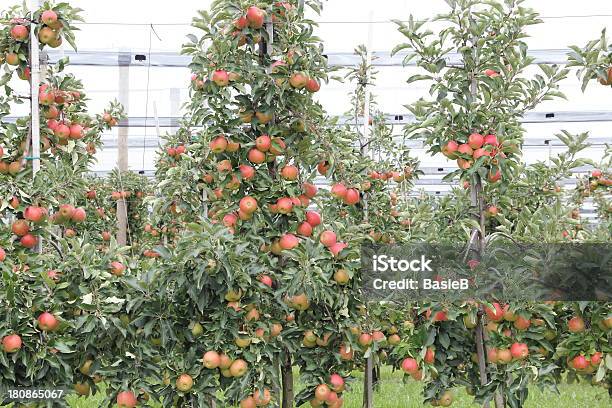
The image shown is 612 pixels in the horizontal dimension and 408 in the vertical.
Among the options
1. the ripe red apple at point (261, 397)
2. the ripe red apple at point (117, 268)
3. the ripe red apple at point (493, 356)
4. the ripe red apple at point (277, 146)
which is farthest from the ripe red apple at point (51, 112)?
the ripe red apple at point (493, 356)

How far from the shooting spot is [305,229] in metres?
3.77

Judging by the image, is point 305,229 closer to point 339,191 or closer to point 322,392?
point 339,191

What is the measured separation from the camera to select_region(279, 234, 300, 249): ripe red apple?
3650 mm

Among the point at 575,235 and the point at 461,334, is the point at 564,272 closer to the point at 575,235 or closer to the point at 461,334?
the point at 575,235

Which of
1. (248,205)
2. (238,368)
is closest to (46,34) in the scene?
(248,205)

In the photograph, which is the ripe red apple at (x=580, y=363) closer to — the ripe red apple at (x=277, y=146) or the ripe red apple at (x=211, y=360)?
the ripe red apple at (x=211, y=360)

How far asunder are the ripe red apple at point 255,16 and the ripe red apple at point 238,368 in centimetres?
171

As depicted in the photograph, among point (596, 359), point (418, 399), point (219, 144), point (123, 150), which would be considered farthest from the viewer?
point (123, 150)

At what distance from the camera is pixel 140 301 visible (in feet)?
11.1

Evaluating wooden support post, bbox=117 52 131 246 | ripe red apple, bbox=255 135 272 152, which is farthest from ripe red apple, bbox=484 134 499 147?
wooden support post, bbox=117 52 131 246

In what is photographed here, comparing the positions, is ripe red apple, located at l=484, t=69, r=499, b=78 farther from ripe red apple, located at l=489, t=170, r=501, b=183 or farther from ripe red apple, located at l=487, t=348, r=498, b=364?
ripe red apple, located at l=487, t=348, r=498, b=364

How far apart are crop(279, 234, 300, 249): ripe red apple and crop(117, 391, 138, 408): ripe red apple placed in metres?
1.05

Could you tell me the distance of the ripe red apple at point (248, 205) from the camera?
11.9 feet

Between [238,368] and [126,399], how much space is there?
543mm
